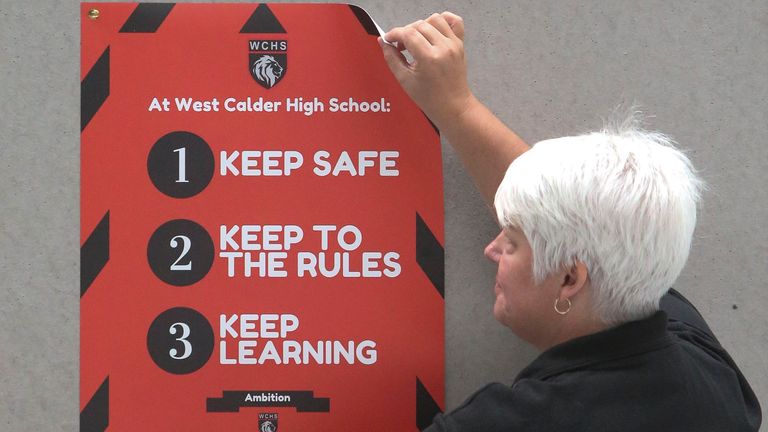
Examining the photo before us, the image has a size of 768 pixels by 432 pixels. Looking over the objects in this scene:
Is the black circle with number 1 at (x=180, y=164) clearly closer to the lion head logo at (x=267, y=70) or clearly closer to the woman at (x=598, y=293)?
the lion head logo at (x=267, y=70)

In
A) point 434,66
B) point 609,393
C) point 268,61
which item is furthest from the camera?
point 268,61

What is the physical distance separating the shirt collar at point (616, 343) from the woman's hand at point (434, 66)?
0.46 m

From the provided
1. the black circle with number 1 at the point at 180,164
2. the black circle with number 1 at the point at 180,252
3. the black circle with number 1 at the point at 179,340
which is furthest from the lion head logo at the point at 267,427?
the black circle with number 1 at the point at 180,164

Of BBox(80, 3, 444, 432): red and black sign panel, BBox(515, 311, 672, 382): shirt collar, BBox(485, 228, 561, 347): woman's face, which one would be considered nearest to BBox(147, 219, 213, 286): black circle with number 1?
BBox(80, 3, 444, 432): red and black sign panel

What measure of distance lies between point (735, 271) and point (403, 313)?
2.06ft

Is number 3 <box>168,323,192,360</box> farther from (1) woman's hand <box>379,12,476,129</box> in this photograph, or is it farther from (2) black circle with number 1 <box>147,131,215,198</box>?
(1) woman's hand <box>379,12,476,129</box>

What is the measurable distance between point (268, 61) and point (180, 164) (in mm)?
244

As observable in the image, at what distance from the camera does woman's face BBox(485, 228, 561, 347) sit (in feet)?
3.82

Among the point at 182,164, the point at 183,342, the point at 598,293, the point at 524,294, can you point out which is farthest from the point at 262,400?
the point at 598,293

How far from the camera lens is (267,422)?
1479mm

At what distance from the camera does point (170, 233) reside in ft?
4.85

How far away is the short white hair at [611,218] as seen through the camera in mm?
1106

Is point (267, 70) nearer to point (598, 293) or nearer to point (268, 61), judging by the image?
point (268, 61)
